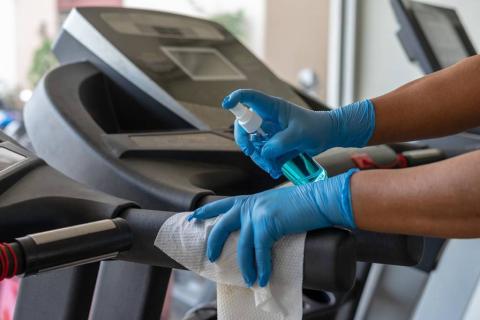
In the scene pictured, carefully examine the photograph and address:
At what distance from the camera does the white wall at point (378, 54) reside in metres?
3.52

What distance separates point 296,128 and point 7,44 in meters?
4.23

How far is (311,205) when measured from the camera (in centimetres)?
76

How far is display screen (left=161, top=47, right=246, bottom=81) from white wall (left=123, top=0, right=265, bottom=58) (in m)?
2.72

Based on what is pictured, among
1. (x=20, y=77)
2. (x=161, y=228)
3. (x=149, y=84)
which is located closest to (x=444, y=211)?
(x=161, y=228)

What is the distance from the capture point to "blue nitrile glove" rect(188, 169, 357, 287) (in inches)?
28.6

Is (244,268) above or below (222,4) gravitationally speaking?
below

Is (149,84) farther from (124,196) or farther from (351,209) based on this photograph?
(351,209)

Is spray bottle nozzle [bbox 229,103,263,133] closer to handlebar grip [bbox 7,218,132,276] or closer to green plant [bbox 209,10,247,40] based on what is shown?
handlebar grip [bbox 7,218,132,276]

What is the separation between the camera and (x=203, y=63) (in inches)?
60.4

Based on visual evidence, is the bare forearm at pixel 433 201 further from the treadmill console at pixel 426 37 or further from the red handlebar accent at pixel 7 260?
the treadmill console at pixel 426 37

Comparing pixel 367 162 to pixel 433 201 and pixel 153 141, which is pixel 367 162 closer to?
pixel 153 141

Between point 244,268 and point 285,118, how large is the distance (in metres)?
0.33

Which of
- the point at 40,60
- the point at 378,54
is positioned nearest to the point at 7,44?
the point at 40,60

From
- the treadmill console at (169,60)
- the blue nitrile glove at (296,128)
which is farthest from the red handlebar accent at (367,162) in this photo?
the treadmill console at (169,60)
